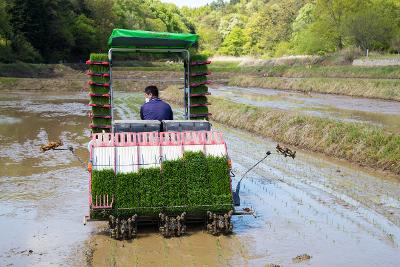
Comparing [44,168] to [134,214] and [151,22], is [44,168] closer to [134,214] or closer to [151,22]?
[134,214]

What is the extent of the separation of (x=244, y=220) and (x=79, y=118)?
19.4 metres

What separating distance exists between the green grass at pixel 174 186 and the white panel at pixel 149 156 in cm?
12

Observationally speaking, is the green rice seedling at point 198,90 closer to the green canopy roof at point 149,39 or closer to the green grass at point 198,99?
the green grass at point 198,99

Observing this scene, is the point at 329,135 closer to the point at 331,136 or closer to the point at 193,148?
the point at 331,136

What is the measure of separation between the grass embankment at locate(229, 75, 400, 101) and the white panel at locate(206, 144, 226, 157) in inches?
→ 1070

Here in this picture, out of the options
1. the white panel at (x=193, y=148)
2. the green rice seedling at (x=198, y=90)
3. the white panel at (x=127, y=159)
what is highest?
the green rice seedling at (x=198, y=90)

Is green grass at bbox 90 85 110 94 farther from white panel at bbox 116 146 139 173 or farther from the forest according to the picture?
the forest

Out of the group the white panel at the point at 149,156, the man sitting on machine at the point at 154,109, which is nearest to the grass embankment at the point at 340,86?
the man sitting on machine at the point at 154,109

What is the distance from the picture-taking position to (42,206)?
11.4m

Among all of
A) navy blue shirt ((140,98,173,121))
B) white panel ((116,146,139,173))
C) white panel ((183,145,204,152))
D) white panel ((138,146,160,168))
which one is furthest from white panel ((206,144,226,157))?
navy blue shirt ((140,98,173,121))

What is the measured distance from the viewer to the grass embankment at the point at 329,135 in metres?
14.5

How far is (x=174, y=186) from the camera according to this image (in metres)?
9.22

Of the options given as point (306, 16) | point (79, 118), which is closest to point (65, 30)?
point (306, 16)

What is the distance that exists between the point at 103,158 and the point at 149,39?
3245mm
